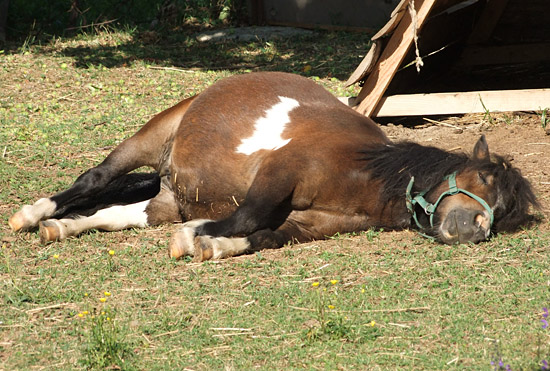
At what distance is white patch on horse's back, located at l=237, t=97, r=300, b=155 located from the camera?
439cm

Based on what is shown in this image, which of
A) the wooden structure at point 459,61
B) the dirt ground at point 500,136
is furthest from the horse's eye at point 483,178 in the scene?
the wooden structure at point 459,61

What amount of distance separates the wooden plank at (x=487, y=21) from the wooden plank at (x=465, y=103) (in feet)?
6.85

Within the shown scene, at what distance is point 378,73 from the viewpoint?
20.5 feet

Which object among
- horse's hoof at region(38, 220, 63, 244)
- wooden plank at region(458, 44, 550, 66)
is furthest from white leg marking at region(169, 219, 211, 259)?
wooden plank at region(458, 44, 550, 66)

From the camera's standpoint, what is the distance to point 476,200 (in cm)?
378

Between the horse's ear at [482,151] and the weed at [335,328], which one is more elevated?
→ the horse's ear at [482,151]

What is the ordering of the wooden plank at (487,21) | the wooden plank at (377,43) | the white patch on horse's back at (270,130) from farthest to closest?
the wooden plank at (487,21) < the wooden plank at (377,43) < the white patch on horse's back at (270,130)

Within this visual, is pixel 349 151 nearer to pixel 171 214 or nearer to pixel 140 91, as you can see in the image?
pixel 171 214

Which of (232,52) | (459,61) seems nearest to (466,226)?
(459,61)

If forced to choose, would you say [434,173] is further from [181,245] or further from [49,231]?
[49,231]

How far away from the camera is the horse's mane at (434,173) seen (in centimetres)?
382

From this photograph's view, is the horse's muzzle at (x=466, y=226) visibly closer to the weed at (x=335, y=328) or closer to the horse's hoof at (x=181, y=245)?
the weed at (x=335, y=328)

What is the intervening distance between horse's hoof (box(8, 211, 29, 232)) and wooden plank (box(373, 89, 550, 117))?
3.42 metres

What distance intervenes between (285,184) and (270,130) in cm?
64
